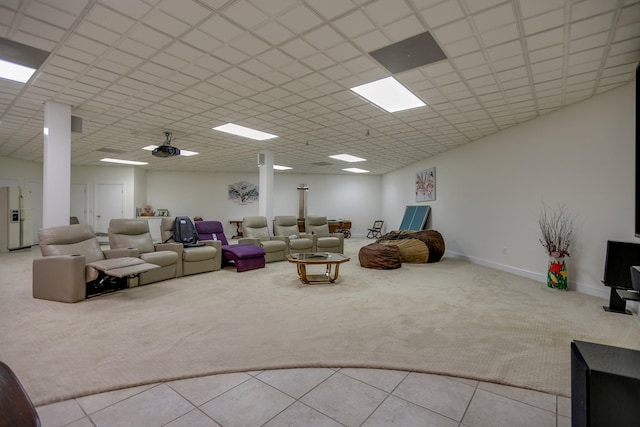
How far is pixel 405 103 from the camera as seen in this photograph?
4.55 meters

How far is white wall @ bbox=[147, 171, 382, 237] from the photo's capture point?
11.6m

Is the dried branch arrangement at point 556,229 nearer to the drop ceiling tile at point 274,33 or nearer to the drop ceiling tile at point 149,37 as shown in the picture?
the drop ceiling tile at point 274,33

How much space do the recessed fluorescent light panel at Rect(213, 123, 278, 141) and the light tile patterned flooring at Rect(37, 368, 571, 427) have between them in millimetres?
4775

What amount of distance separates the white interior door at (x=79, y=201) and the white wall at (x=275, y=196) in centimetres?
193

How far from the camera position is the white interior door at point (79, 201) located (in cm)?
1009

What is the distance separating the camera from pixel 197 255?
5.23m

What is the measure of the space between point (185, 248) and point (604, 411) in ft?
17.8

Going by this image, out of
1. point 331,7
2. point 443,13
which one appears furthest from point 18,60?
point 443,13

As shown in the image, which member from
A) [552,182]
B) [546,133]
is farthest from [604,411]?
[546,133]

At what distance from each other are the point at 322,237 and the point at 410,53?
4.98m

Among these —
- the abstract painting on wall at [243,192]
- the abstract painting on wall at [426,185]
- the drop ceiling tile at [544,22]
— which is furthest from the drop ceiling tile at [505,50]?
the abstract painting on wall at [243,192]

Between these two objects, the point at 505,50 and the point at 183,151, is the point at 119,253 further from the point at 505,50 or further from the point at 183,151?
the point at 505,50

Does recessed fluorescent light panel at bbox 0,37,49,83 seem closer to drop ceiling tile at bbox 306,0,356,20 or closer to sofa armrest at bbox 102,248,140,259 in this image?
sofa armrest at bbox 102,248,140,259

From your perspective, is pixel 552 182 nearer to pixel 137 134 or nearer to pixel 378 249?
pixel 378 249
